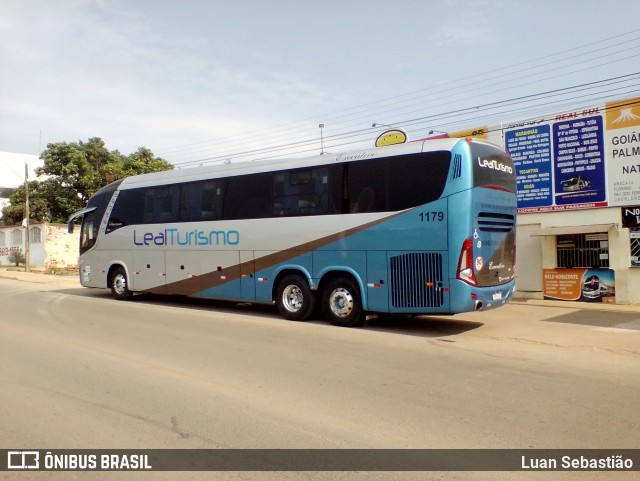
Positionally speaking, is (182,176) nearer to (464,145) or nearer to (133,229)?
(133,229)

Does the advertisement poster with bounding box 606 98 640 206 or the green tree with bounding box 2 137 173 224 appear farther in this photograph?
the green tree with bounding box 2 137 173 224

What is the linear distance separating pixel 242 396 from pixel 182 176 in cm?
922

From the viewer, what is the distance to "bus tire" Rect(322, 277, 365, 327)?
1048cm

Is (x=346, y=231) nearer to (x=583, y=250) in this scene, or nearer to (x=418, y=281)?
(x=418, y=281)

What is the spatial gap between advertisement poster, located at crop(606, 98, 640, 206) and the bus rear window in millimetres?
4802

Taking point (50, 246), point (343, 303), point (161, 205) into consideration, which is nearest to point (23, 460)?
point (343, 303)

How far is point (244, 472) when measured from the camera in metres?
3.88

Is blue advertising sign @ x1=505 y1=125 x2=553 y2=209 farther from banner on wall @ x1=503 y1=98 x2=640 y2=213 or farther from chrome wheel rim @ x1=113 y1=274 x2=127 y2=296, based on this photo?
chrome wheel rim @ x1=113 y1=274 x2=127 y2=296

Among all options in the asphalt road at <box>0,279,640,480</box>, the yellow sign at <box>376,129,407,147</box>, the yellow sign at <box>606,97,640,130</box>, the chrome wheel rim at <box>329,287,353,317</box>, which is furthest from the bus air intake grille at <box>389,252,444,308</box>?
the yellow sign at <box>376,129,407,147</box>

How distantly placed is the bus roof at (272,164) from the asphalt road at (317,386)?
344cm

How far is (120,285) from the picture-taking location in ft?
51.5

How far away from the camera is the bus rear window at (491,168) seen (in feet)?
30.8

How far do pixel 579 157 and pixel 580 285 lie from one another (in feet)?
11.5

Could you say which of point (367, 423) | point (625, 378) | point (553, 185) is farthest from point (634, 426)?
point (553, 185)
